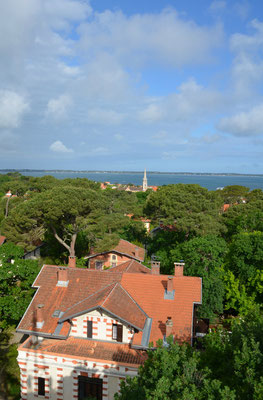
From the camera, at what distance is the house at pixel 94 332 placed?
621 inches

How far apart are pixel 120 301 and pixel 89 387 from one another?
4.84 metres

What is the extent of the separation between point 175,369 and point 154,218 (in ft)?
94.1

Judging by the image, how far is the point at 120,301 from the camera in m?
17.8

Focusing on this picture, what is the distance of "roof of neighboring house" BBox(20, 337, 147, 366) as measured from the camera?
15.6 meters

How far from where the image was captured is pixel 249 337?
992 centimetres

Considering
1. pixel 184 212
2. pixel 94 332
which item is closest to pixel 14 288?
pixel 94 332

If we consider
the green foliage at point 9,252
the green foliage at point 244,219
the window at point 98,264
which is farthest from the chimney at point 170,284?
the window at point 98,264

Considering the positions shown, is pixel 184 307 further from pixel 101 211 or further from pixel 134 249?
pixel 134 249

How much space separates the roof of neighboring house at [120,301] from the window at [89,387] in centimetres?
260

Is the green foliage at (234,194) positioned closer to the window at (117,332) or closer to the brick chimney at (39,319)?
the window at (117,332)

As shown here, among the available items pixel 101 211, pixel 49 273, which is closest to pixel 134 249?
pixel 101 211

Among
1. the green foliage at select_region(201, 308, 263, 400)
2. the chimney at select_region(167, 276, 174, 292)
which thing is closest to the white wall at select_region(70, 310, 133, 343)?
the chimney at select_region(167, 276, 174, 292)

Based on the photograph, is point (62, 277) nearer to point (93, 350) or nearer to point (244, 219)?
point (93, 350)

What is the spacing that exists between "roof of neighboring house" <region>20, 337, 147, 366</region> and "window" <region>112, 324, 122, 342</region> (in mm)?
312
